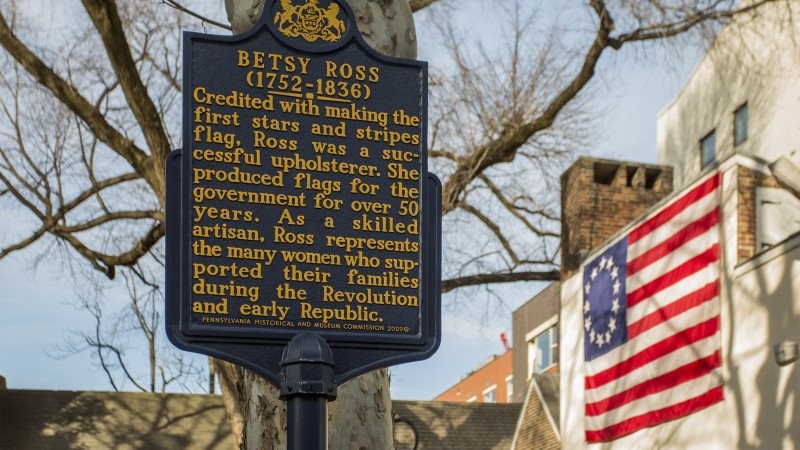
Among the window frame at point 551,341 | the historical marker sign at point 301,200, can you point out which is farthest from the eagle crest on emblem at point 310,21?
the window frame at point 551,341

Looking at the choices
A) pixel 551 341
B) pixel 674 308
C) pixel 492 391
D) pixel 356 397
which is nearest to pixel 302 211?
pixel 356 397

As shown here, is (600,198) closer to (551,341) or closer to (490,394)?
(551,341)

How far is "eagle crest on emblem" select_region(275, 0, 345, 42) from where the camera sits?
20.2 ft

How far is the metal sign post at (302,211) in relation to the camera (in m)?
5.73

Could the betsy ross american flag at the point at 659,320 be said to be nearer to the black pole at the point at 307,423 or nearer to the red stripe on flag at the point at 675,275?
the red stripe on flag at the point at 675,275

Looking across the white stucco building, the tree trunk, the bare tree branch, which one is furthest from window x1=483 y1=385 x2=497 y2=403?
the tree trunk

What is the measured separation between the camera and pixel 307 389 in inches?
221

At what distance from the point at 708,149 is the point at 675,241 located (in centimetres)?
1247

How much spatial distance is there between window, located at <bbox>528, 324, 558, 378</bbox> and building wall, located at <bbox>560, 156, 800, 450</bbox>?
75.7 ft

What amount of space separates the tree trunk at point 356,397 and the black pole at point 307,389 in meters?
1.58

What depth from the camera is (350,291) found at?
19.3ft

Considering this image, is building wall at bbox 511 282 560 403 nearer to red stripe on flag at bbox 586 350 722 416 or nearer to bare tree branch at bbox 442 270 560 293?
bare tree branch at bbox 442 270 560 293

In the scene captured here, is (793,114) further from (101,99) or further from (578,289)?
(101,99)

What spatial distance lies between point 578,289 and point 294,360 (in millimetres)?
17581
